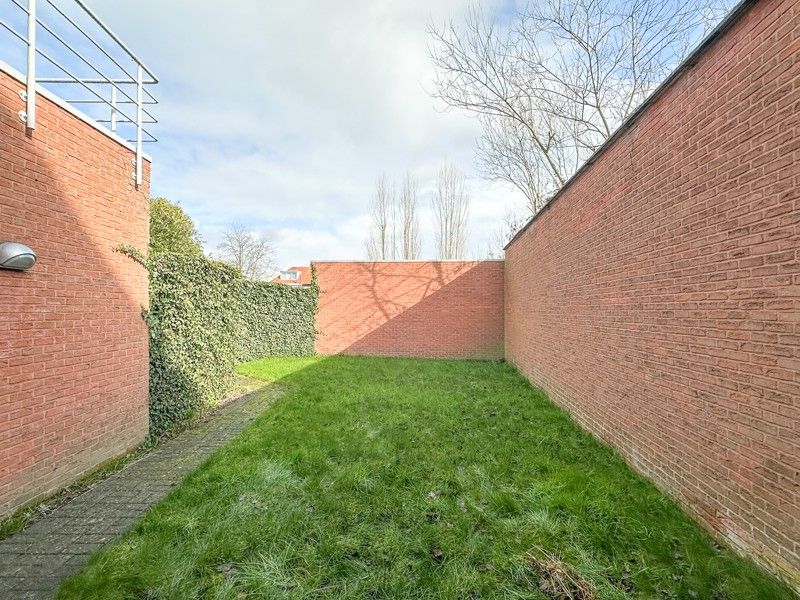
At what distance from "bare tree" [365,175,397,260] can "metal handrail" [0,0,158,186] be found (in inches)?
611

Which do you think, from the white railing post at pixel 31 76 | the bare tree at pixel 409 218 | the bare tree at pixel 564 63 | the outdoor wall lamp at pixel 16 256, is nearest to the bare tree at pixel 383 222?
the bare tree at pixel 409 218

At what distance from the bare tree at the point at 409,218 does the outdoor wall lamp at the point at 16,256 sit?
16.9 meters

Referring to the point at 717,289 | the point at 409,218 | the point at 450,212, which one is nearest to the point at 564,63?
the point at 450,212

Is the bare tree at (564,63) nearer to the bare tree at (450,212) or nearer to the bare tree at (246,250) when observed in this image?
the bare tree at (450,212)

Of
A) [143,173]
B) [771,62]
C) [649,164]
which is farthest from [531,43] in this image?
[143,173]

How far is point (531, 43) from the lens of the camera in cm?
943

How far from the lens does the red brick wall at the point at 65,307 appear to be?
2.82 m

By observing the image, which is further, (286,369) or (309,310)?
(309,310)

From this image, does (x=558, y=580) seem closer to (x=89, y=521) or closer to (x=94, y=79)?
(x=89, y=521)

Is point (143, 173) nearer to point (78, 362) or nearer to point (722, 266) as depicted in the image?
point (78, 362)

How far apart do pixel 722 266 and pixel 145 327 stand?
590 cm

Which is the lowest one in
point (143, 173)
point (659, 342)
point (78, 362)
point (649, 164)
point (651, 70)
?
point (78, 362)

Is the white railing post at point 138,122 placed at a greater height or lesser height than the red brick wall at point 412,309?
greater

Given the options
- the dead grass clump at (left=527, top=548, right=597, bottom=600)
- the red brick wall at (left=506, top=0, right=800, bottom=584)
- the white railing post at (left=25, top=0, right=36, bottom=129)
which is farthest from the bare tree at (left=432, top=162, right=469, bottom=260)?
the dead grass clump at (left=527, top=548, right=597, bottom=600)
